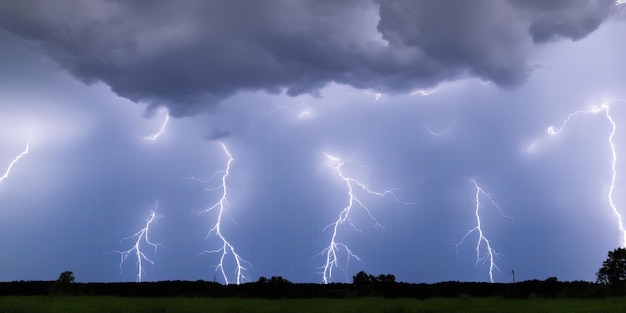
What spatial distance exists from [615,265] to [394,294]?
16.9 m

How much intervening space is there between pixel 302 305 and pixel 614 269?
24114 millimetres

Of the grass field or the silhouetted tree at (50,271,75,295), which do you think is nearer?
the grass field

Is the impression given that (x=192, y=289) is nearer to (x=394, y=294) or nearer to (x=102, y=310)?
(x=102, y=310)

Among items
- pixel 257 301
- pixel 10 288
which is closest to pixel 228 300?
pixel 257 301

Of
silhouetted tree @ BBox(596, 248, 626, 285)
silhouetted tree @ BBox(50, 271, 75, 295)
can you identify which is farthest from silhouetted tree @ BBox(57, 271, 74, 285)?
silhouetted tree @ BBox(596, 248, 626, 285)

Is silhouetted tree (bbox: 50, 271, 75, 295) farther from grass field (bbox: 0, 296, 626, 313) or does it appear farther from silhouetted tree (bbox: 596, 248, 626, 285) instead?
silhouetted tree (bbox: 596, 248, 626, 285)

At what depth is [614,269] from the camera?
42.1m

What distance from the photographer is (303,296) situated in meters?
42.2

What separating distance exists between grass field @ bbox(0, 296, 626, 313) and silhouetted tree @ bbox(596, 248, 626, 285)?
202 inches

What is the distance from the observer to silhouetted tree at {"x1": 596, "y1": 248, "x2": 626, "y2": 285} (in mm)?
41875

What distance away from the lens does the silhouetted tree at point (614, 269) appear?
1649 inches

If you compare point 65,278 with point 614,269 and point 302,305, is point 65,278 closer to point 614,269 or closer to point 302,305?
point 302,305

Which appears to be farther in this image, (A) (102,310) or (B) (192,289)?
(B) (192,289)

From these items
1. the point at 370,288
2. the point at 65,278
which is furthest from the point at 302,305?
the point at 65,278
